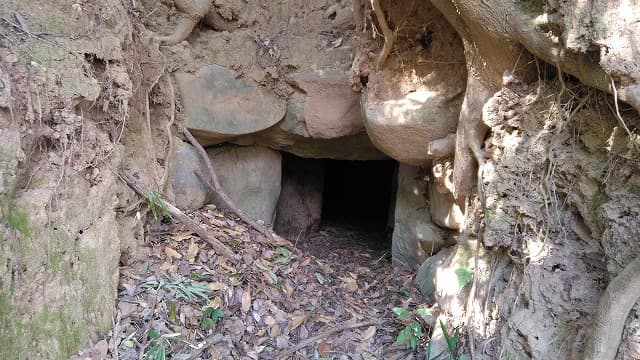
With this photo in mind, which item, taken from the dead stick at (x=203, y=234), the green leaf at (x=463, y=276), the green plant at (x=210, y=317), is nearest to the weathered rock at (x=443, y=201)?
the green leaf at (x=463, y=276)

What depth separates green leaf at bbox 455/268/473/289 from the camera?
3.02 metres

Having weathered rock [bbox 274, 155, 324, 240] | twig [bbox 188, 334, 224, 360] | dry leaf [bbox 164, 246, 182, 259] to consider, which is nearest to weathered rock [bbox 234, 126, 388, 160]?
weathered rock [bbox 274, 155, 324, 240]

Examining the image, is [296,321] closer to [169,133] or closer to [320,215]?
[169,133]

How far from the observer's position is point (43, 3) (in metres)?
3.01

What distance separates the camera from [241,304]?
125 inches

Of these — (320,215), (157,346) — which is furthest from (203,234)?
(320,215)

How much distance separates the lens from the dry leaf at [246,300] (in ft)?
10.4

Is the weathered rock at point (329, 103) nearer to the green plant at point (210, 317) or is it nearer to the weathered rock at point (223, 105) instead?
the weathered rock at point (223, 105)

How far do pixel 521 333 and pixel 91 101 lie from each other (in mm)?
2747

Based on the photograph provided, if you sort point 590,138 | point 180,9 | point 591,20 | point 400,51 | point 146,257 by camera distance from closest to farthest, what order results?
point 591,20, point 590,138, point 146,257, point 400,51, point 180,9

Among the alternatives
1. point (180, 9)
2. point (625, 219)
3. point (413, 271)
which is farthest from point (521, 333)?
point (180, 9)

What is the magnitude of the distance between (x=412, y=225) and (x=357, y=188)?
14.9 ft

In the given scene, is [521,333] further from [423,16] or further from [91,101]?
[91,101]

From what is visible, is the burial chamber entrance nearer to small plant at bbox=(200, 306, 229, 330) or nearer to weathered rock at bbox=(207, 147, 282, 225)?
weathered rock at bbox=(207, 147, 282, 225)
